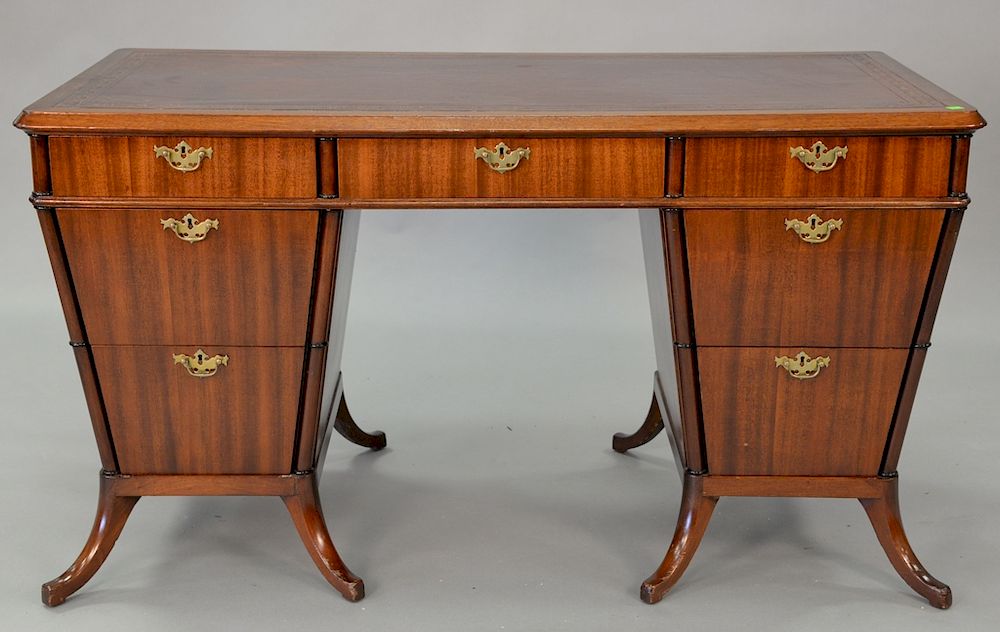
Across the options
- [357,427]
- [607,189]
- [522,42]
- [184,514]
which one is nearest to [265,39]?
[522,42]

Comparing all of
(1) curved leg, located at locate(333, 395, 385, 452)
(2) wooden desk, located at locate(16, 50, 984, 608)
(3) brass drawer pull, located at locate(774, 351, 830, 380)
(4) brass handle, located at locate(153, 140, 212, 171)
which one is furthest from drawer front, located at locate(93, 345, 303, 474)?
(3) brass drawer pull, located at locate(774, 351, 830, 380)

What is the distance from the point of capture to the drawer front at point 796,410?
275 cm

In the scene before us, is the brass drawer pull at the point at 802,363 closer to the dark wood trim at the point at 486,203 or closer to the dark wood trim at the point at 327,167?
the dark wood trim at the point at 486,203

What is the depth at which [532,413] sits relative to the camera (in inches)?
147

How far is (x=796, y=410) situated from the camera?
2.79 m

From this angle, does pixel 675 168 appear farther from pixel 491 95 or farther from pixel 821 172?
pixel 491 95

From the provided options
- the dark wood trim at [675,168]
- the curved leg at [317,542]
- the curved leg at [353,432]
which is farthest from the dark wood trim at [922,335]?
the curved leg at [353,432]

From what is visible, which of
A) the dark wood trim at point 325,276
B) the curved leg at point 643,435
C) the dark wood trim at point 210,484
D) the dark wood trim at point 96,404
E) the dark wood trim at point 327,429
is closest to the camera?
the dark wood trim at point 325,276

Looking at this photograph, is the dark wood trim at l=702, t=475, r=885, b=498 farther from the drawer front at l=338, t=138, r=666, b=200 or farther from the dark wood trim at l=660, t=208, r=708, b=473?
the drawer front at l=338, t=138, r=666, b=200

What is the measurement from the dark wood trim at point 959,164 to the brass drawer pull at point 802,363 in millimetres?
396

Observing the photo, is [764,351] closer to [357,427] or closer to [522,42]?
[357,427]

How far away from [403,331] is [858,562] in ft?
5.34

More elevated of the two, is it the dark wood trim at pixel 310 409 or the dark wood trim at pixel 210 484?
the dark wood trim at pixel 310 409

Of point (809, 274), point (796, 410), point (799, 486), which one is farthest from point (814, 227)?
point (799, 486)
